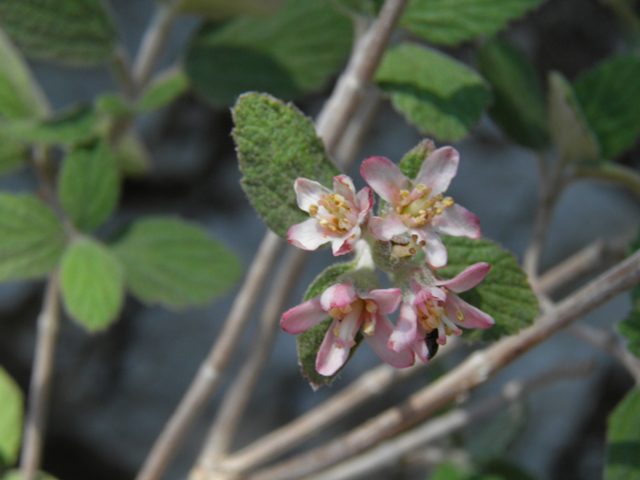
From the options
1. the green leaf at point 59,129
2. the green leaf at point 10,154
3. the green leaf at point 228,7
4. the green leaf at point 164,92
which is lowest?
the green leaf at point 10,154

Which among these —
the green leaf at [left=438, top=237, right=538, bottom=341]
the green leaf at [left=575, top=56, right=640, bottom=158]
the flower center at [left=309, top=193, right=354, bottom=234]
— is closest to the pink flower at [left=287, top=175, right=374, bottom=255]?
the flower center at [left=309, top=193, right=354, bottom=234]

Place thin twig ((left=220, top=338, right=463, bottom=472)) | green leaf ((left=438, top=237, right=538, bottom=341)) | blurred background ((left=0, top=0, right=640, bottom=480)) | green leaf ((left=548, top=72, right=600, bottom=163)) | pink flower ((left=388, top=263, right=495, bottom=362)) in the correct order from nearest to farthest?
pink flower ((left=388, top=263, right=495, bottom=362)), green leaf ((left=438, top=237, right=538, bottom=341)), green leaf ((left=548, top=72, right=600, bottom=163)), thin twig ((left=220, top=338, right=463, bottom=472)), blurred background ((left=0, top=0, right=640, bottom=480))

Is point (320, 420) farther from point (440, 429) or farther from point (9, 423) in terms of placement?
point (9, 423)

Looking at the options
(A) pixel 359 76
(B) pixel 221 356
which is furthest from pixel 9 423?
(A) pixel 359 76

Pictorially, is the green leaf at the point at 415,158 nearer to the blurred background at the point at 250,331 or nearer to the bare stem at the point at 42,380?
the bare stem at the point at 42,380

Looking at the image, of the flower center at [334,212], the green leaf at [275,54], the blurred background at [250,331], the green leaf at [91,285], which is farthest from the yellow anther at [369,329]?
the blurred background at [250,331]

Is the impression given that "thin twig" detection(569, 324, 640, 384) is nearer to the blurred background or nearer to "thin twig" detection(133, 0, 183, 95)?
the blurred background
